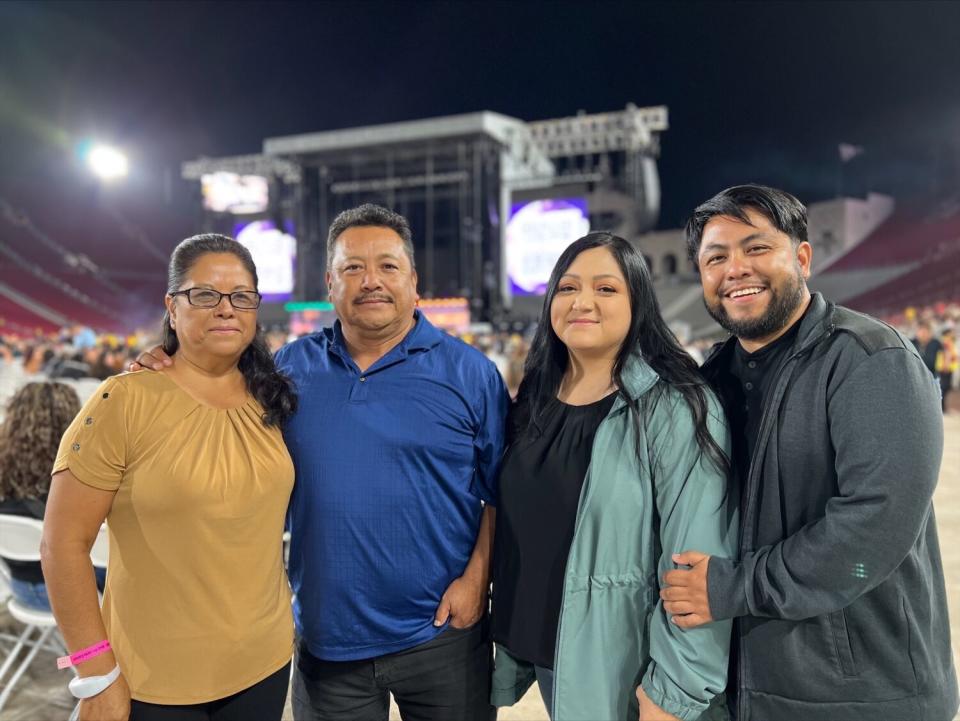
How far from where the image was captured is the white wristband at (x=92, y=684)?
1349mm

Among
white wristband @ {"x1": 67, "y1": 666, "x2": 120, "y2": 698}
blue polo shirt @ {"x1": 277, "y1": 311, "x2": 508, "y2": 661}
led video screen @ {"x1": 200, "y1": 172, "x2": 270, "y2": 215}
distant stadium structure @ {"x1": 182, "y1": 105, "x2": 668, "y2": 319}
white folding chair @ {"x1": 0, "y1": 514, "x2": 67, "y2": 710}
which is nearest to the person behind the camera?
white wristband @ {"x1": 67, "y1": 666, "x2": 120, "y2": 698}

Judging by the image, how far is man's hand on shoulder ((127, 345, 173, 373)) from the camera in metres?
1.53

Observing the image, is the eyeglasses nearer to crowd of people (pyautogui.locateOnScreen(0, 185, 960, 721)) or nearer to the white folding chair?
crowd of people (pyautogui.locateOnScreen(0, 185, 960, 721))

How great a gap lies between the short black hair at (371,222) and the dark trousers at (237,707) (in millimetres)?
1186

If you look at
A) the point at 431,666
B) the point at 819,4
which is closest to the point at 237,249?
the point at 431,666

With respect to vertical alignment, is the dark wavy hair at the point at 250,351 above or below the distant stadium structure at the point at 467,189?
below

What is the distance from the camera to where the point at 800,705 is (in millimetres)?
1354

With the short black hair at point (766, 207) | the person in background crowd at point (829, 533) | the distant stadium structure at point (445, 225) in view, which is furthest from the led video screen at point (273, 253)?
the person in background crowd at point (829, 533)

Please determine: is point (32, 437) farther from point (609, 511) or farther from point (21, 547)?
point (609, 511)

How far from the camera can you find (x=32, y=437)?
271 cm

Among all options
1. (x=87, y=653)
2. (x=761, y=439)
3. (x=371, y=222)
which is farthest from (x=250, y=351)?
(x=761, y=439)

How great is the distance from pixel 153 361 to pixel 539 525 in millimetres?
1095

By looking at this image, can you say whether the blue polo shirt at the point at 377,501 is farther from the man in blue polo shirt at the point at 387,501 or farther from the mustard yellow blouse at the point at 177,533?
the mustard yellow blouse at the point at 177,533

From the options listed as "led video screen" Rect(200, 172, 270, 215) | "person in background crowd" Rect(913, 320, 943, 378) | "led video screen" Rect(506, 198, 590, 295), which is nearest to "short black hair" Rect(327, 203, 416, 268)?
"person in background crowd" Rect(913, 320, 943, 378)
